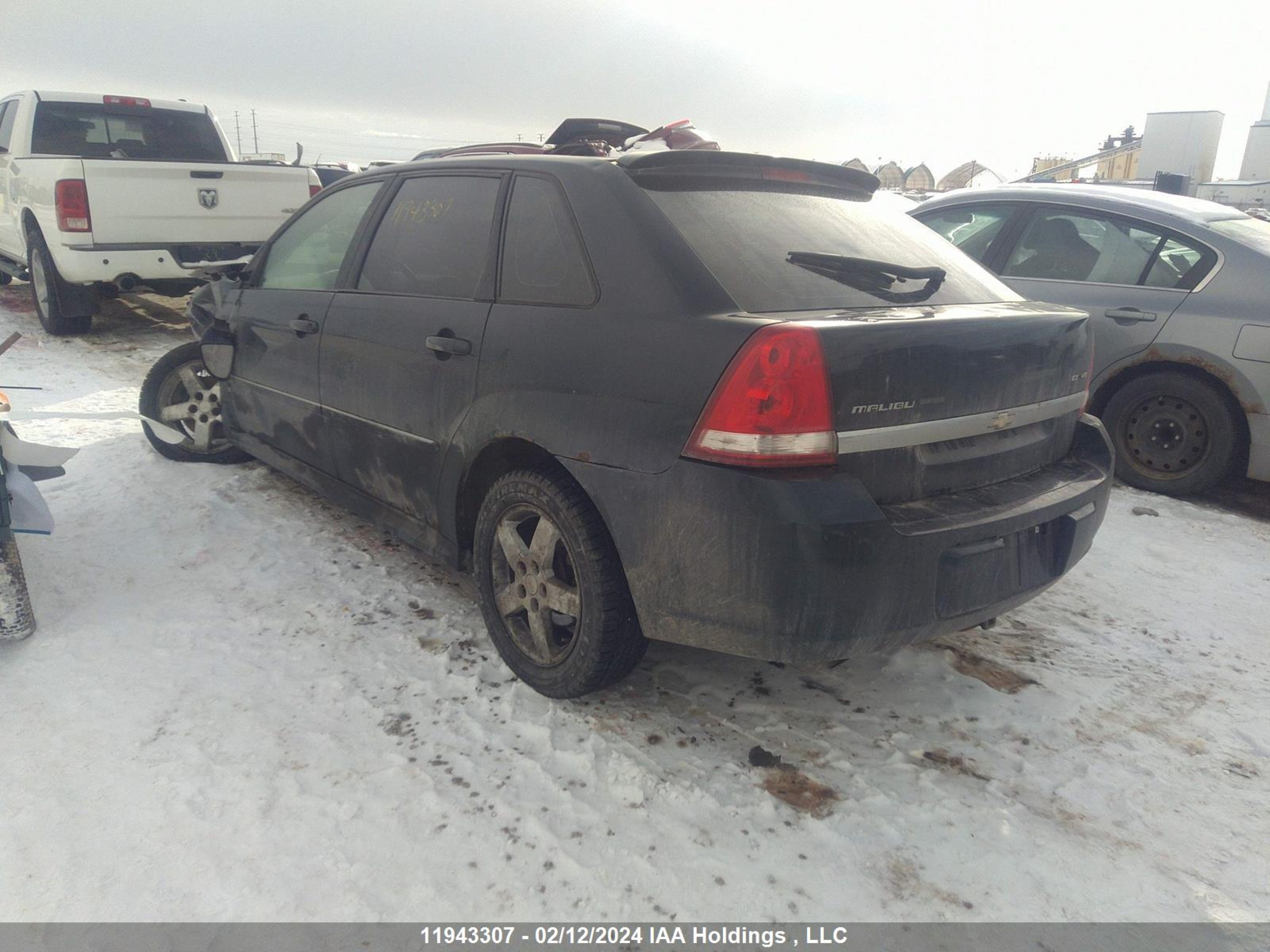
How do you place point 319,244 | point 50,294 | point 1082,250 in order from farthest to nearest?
point 50,294, point 1082,250, point 319,244

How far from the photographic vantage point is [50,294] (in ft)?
25.9

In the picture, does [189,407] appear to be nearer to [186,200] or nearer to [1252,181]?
[186,200]

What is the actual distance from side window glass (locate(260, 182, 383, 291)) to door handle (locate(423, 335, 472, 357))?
0.94 metres

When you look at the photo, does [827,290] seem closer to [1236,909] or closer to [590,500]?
[590,500]

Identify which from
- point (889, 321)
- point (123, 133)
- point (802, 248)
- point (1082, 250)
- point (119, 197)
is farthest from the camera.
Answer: point (123, 133)

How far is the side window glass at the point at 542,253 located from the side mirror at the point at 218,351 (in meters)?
2.27

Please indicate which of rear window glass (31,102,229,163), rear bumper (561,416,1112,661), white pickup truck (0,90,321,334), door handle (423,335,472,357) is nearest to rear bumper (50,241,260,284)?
white pickup truck (0,90,321,334)

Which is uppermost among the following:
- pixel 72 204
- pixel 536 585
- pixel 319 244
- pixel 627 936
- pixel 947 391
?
pixel 72 204

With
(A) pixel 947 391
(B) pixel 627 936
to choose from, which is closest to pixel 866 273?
→ (A) pixel 947 391

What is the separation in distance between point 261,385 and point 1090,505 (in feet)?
11.8

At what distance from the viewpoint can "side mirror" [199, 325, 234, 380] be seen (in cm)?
451

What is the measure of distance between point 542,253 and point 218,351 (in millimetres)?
2563

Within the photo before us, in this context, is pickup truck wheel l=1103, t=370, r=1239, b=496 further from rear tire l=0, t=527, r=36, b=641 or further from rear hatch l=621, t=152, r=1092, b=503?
rear tire l=0, t=527, r=36, b=641

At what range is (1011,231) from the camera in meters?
5.51
